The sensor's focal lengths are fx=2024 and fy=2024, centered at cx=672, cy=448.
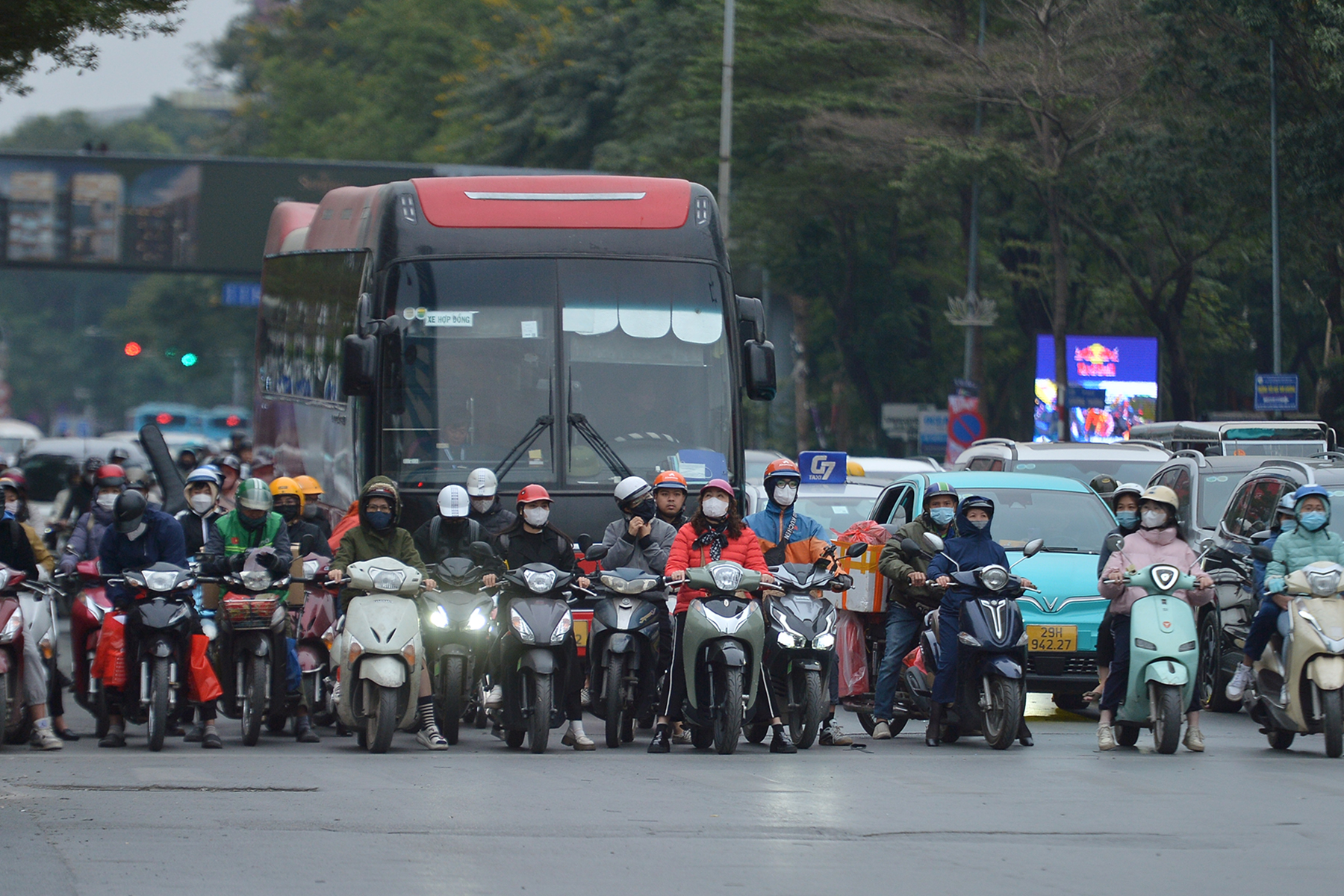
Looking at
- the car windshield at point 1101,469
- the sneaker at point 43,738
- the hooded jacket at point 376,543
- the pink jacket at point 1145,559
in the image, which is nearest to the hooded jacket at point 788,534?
the pink jacket at point 1145,559

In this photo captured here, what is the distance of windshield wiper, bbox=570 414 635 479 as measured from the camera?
1402cm

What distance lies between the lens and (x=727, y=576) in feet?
37.9

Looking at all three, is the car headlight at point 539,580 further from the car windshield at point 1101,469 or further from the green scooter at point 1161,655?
the car windshield at point 1101,469

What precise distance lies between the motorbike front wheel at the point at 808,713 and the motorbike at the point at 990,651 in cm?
82

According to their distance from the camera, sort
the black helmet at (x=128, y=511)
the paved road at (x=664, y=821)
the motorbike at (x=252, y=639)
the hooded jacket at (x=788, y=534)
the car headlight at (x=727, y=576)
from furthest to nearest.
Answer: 1. the hooded jacket at (x=788, y=534)
2. the motorbike at (x=252, y=639)
3. the black helmet at (x=128, y=511)
4. the car headlight at (x=727, y=576)
5. the paved road at (x=664, y=821)

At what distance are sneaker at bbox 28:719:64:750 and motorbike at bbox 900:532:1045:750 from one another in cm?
518

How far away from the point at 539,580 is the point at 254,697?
6.18 ft

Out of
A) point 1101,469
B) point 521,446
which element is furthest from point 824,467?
point 521,446

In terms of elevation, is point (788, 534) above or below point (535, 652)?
above

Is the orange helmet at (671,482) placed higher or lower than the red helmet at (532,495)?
higher

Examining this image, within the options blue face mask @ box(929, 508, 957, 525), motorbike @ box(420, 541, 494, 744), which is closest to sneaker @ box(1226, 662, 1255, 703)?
blue face mask @ box(929, 508, 957, 525)

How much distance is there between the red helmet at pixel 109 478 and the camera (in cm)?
1429

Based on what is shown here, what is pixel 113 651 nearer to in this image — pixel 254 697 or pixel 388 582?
pixel 254 697

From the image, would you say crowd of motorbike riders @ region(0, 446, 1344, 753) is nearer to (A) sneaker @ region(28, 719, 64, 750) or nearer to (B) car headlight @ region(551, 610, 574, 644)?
(A) sneaker @ region(28, 719, 64, 750)
